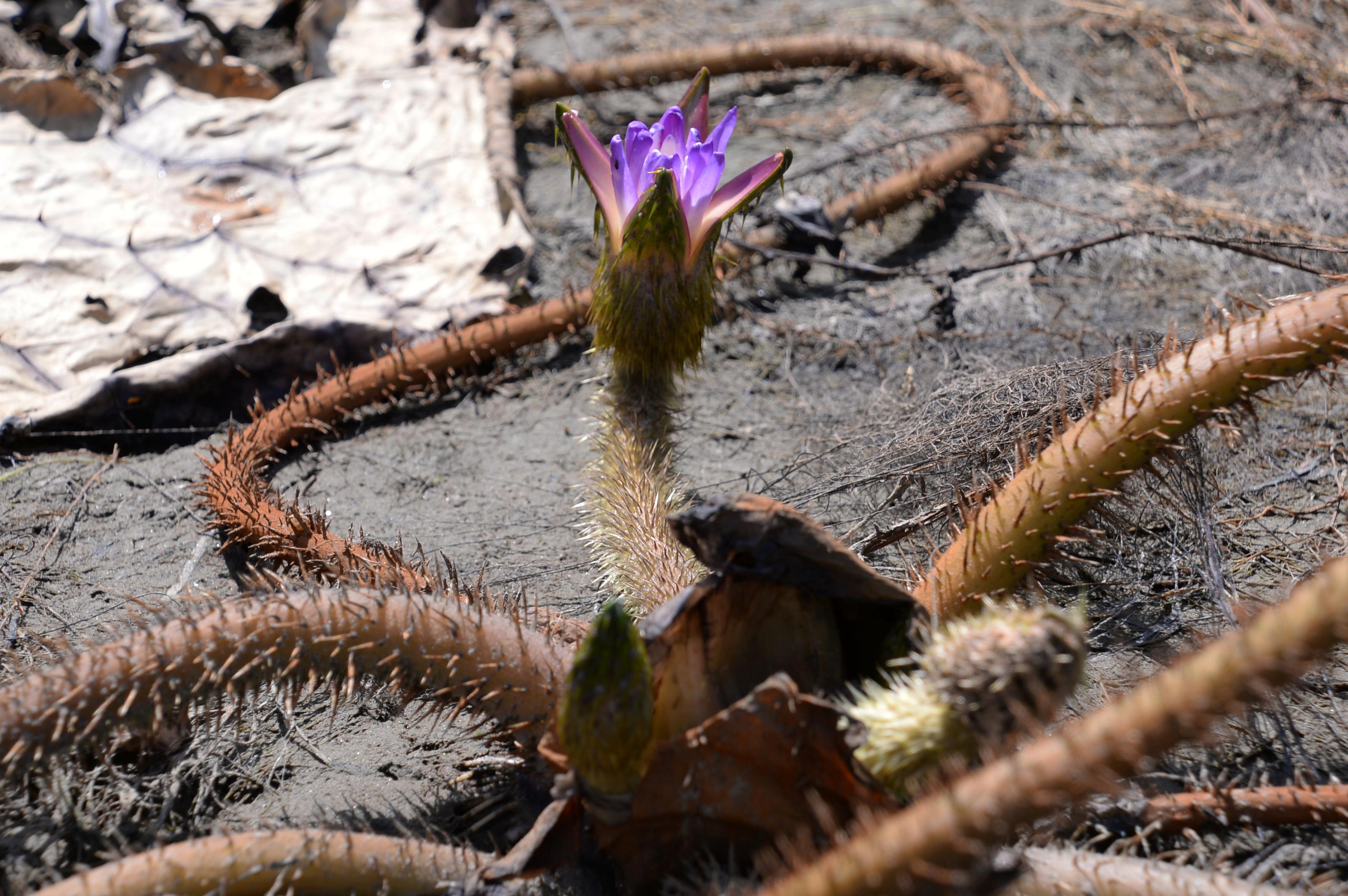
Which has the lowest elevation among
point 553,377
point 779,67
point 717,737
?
point 553,377

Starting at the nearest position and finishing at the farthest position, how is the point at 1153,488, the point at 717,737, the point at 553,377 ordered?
1. the point at 717,737
2. the point at 1153,488
3. the point at 553,377

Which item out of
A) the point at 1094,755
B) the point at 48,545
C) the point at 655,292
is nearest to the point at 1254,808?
A: the point at 1094,755

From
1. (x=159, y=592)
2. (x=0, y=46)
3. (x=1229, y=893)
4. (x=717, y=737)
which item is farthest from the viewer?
(x=0, y=46)

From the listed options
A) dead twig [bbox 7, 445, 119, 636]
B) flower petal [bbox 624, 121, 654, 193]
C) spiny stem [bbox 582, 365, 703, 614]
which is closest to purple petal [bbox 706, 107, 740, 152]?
flower petal [bbox 624, 121, 654, 193]

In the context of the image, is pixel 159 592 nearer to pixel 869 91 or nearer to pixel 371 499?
pixel 371 499

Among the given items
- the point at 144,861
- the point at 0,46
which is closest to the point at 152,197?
the point at 0,46

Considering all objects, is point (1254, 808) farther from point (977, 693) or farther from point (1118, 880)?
point (977, 693)

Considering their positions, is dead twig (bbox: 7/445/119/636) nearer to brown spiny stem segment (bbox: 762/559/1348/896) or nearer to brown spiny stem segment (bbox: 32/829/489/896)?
brown spiny stem segment (bbox: 32/829/489/896)
